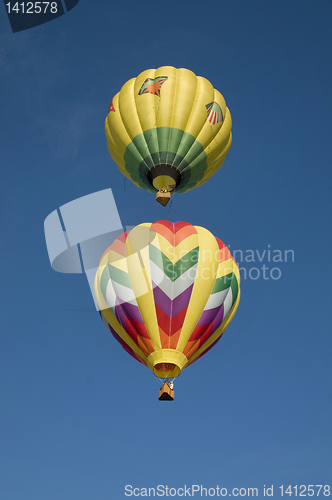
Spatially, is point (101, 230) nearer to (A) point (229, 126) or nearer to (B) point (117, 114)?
(B) point (117, 114)

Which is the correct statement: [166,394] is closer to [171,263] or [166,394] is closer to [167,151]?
[171,263]

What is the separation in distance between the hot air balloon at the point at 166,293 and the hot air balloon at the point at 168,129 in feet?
6.63

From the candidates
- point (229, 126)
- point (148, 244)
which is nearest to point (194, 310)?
point (148, 244)

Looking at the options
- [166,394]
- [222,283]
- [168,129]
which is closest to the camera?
[166,394]

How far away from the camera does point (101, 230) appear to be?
1692 cm

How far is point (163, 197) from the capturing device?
17.7 m

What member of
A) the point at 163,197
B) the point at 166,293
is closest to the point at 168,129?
the point at 163,197

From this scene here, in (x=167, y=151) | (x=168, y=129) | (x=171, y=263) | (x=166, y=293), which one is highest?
(x=168, y=129)

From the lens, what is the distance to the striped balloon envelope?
14938 millimetres

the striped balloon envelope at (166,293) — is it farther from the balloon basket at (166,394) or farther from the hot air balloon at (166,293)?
the balloon basket at (166,394)

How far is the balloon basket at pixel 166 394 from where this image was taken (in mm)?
14422

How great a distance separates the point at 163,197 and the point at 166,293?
12.8 feet

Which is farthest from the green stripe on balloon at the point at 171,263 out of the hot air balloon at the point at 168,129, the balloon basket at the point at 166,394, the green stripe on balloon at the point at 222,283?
the balloon basket at the point at 166,394

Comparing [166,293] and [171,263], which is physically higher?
[171,263]
